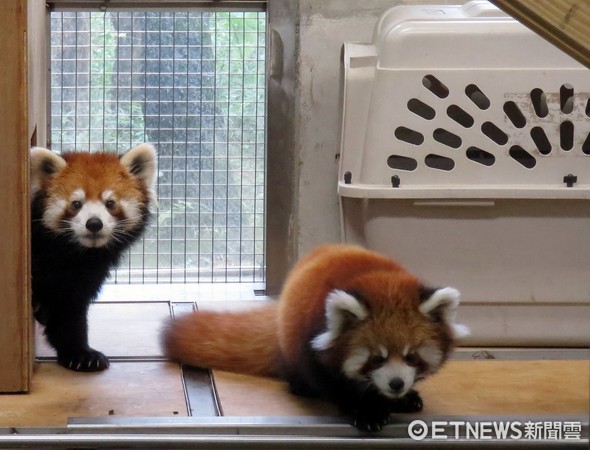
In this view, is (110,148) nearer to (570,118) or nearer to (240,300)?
(240,300)

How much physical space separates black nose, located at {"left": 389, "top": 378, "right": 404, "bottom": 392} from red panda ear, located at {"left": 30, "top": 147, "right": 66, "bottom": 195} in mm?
1045

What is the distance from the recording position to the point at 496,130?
2.57 meters

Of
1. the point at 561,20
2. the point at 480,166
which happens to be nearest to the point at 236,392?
the point at 480,166

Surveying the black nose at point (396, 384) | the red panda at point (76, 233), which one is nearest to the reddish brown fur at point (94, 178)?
the red panda at point (76, 233)

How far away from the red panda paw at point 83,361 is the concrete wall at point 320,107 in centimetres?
88

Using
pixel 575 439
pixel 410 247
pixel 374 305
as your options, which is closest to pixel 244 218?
pixel 410 247

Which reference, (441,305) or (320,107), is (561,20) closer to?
(441,305)

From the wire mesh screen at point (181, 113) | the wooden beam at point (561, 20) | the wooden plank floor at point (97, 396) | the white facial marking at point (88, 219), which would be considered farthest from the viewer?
the wire mesh screen at point (181, 113)

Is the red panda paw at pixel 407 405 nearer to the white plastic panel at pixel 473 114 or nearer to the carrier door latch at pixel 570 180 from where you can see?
the white plastic panel at pixel 473 114

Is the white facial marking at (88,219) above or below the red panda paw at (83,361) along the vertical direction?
above

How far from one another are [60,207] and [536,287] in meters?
1.35

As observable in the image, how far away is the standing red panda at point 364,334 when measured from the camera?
1.94 metres

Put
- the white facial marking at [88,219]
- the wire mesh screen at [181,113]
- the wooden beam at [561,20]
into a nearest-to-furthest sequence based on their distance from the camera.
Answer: the wooden beam at [561,20] < the white facial marking at [88,219] < the wire mesh screen at [181,113]

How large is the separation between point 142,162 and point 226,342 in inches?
21.6
